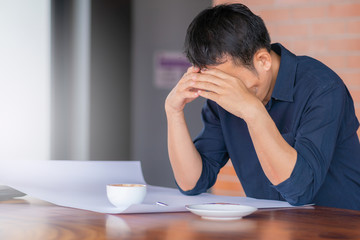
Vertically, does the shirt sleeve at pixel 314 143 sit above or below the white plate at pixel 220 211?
above

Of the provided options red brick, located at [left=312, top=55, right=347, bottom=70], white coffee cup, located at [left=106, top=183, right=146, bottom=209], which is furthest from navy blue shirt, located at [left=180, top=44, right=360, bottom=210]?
red brick, located at [left=312, top=55, right=347, bottom=70]

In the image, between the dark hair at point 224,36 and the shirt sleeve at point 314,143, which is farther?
the dark hair at point 224,36

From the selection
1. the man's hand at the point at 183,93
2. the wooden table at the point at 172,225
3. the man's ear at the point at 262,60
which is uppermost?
the man's ear at the point at 262,60

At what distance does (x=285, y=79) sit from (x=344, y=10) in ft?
3.96

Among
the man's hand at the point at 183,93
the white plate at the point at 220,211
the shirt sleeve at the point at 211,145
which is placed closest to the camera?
the white plate at the point at 220,211

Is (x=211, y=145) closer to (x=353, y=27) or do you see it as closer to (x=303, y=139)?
(x=303, y=139)

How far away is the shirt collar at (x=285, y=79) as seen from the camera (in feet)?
4.69

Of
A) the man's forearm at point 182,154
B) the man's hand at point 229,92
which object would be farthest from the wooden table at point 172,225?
the man's forearm at point 182,154

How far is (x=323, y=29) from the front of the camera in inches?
99.1

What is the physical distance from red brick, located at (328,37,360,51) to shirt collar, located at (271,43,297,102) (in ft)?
3.66

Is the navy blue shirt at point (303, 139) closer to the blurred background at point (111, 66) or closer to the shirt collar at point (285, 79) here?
the shirt collar at point (285, 79)

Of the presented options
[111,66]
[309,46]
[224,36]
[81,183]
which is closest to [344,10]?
[309,46]

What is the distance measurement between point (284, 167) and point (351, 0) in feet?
5.00

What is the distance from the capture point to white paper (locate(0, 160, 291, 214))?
4.08ft
